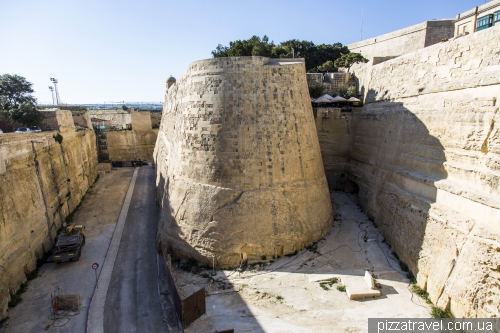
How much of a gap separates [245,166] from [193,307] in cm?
473

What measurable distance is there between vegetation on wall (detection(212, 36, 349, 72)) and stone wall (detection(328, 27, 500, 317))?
13.3m

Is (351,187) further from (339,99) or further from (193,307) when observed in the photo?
(193,307)

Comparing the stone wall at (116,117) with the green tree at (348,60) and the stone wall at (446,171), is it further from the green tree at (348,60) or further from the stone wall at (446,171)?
the stone wall at (446,171)

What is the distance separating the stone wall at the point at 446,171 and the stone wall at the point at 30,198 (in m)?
12.7

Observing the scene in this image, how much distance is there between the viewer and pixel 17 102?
67.3ft

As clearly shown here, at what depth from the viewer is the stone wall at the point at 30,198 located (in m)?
10.1

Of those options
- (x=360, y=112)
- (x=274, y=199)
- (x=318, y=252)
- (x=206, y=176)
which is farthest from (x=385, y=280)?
(x=360, y=112)

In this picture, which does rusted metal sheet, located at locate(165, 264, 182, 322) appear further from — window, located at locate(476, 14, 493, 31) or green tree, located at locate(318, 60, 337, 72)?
window, located at locate(476, 14, 493, 31)

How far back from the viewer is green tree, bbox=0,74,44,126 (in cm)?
1853

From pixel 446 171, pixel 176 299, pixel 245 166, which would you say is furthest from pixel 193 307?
pixel 446 171

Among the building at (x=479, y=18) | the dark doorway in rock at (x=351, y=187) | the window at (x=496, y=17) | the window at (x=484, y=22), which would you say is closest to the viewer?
the dark doorway in rock at (x=351, y=187)

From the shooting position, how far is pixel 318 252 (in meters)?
11.0

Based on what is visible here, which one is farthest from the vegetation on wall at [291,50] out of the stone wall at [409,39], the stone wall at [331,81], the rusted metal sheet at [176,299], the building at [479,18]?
the rusted metal sheet at [176,299]

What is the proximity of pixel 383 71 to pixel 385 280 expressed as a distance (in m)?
9.32
